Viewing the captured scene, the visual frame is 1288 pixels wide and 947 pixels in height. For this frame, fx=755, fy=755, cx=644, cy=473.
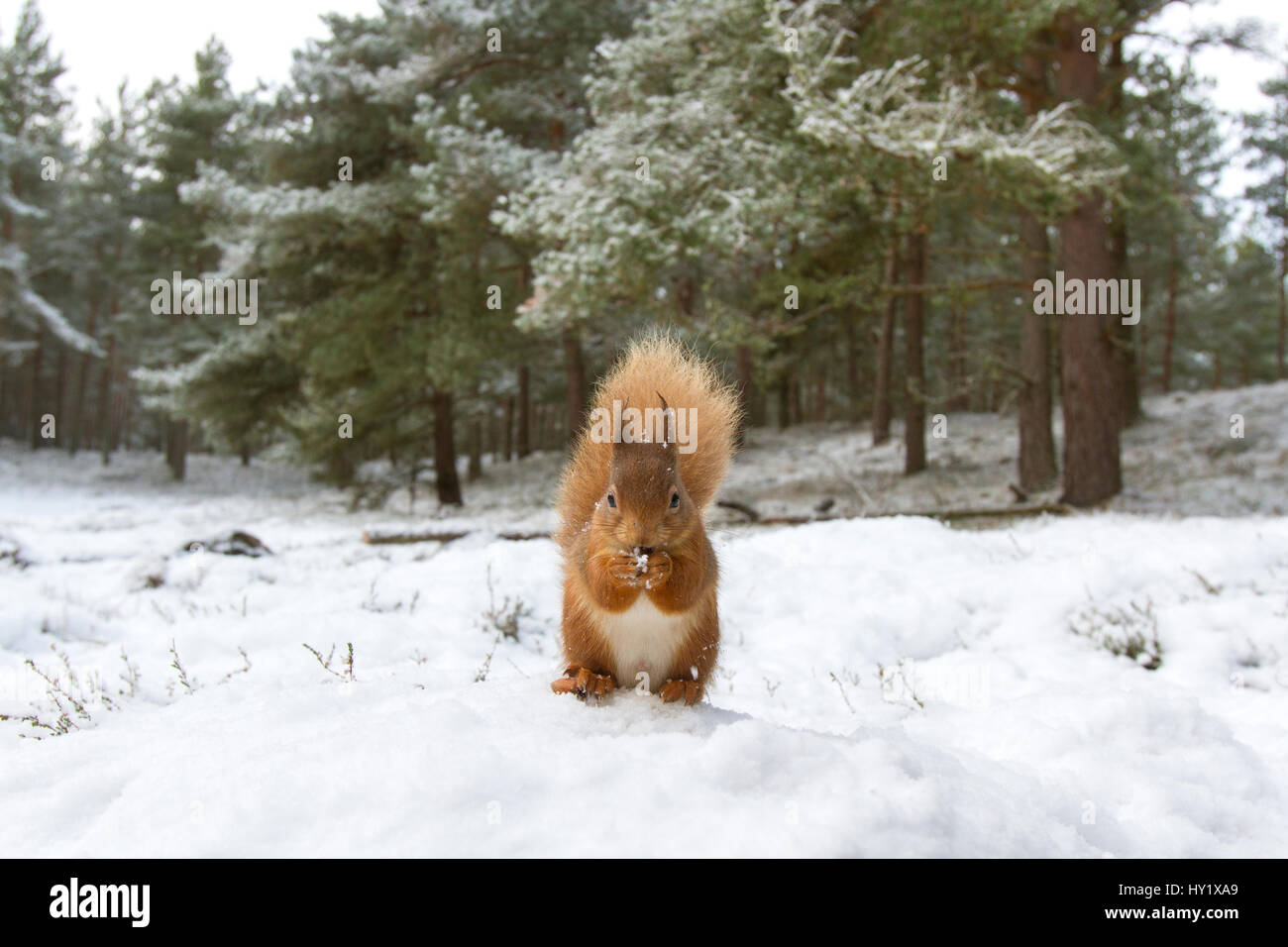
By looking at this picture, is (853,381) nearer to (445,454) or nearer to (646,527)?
(445,454)

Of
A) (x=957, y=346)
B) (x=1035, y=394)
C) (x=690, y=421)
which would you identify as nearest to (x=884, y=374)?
(x=1035, y=394)

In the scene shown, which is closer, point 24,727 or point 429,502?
point 24,727

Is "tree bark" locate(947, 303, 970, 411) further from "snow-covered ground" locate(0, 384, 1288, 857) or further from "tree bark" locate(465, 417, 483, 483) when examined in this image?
"snow-covered ground" locate(0, 384, 1288, 857)

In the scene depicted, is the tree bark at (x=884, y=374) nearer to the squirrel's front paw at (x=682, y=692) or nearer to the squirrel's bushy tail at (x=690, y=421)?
the squirrel's bushy tail at (x=690, y=421)

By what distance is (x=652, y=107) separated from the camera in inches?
353

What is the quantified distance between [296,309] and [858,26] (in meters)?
10.9

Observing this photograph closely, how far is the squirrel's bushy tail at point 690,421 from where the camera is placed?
223cm

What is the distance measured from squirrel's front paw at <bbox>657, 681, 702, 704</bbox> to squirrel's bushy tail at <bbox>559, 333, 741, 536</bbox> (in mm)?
546

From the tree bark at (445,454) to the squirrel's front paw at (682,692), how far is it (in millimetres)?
12989

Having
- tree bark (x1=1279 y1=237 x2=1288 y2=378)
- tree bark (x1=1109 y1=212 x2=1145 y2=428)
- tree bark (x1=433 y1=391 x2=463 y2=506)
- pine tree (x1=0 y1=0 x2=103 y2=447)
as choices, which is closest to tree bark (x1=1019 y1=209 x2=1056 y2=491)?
tree bark (x1=1109 y1=212 x2=1145 y2=428)
